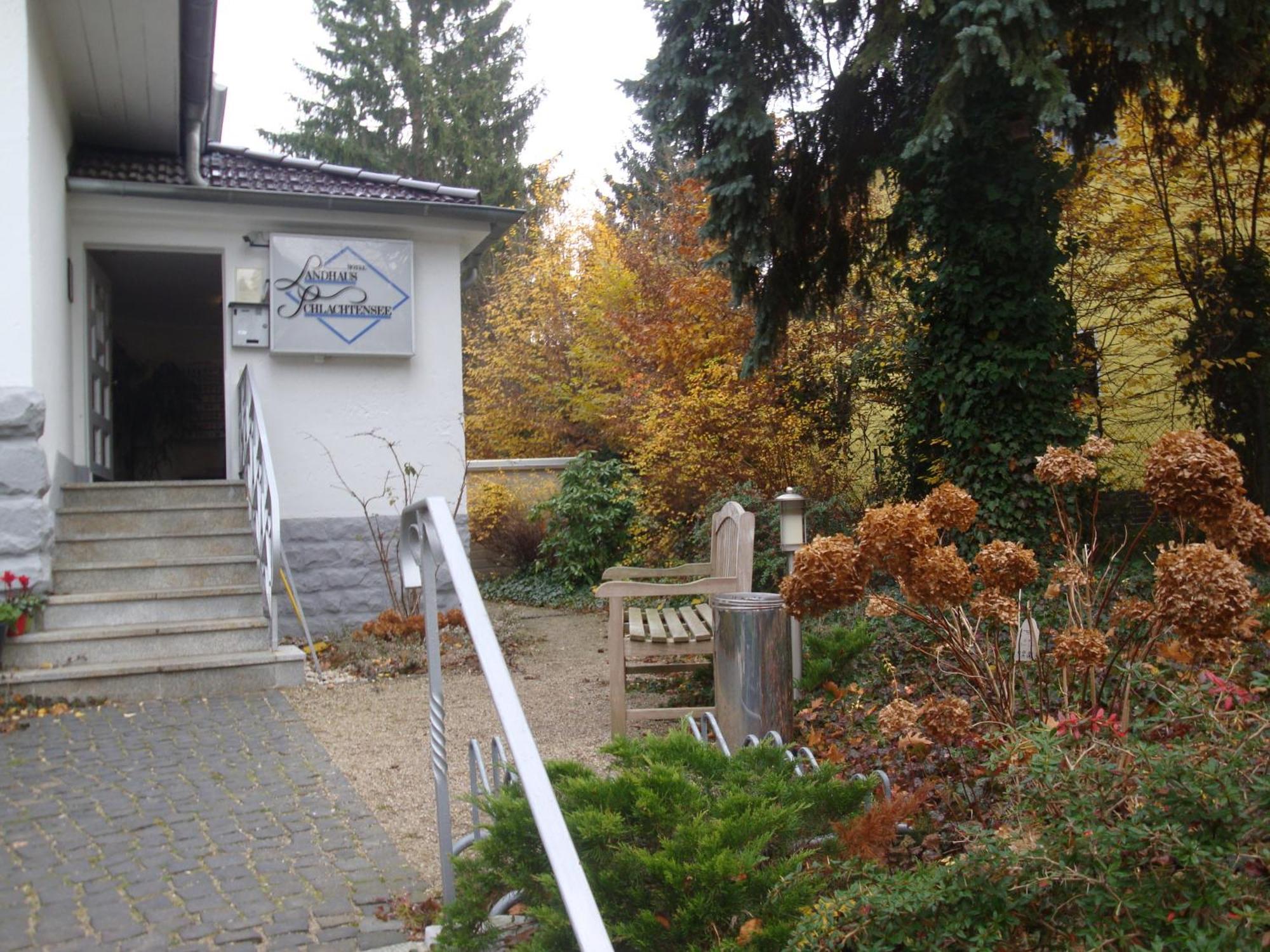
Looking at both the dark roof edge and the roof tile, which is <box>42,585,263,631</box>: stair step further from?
the roof tile

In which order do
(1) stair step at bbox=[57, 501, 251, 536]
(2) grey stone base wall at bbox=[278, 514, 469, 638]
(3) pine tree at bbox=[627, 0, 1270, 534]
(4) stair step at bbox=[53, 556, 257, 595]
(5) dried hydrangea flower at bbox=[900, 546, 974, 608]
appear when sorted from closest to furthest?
(5) dried hydrangea flower at bbox=[900, 546, 974, 608] < (3) pine tree at bbox=[627, 0, 1270, 534] < (4) stair step at bbox=[53, 556, 257, 595] < (1) stair step at bbox=[57, 501, 251, 536] < (2) grey stone base wall at bbox=[278, 514, 469, 638]

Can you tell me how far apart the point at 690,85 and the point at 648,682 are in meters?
4.22

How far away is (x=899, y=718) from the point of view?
261cm

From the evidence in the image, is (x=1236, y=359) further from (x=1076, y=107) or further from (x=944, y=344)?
(x=1076, y=107)

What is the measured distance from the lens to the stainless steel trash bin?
4324 mm

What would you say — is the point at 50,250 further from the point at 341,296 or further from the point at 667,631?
the point at 667,631

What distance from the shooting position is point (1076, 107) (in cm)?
578

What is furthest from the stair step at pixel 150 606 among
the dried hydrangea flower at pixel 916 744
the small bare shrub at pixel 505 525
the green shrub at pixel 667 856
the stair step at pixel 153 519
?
the small bare shrub at pixel 505 525

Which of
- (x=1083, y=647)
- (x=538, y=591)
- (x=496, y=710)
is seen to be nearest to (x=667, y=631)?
(x=1083, y=647)

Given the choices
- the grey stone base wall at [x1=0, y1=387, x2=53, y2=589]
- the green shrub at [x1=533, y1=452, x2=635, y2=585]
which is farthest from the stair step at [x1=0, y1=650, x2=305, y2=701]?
the green shrub at [x1=533, y1=452, x2=635, y2=585]

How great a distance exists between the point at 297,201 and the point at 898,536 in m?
6.66

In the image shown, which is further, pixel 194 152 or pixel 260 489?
pixel 194 152

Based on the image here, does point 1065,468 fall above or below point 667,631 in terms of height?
above

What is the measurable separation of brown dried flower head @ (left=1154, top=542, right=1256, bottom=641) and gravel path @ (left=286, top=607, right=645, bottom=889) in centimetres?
206
